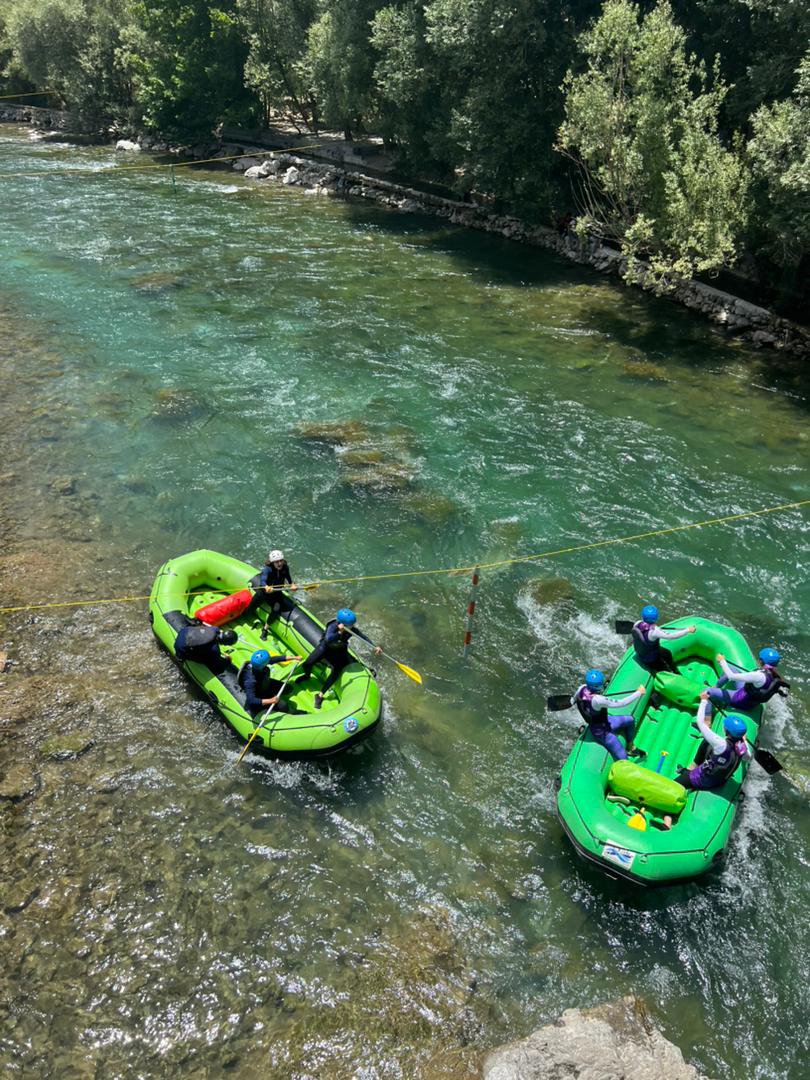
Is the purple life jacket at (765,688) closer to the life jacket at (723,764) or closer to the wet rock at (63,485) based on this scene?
the life jacket at (723,764)

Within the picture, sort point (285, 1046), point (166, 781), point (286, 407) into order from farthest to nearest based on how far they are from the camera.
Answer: point (286, 407), point (166, 781), point (285, 1046)

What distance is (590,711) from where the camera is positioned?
25.7 feet

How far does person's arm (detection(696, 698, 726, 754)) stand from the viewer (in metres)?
7.39

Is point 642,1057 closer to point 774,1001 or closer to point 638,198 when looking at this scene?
point 774,1001

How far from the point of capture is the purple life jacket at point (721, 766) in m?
7.30

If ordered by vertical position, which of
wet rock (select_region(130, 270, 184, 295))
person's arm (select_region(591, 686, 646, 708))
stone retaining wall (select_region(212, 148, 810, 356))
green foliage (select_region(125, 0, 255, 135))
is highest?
green foliage (select_region(125, 0, 255, 135))

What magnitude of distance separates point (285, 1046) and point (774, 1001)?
166 inches

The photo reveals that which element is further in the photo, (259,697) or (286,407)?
(286,407)

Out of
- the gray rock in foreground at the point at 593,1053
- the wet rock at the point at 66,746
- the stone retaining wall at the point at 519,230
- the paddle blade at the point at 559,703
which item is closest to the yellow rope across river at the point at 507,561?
the wet rock at the point at 66,746

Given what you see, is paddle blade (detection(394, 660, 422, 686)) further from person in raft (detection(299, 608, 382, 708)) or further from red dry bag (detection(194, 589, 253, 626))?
red dry bag (detection(194, 589, 253, 626))

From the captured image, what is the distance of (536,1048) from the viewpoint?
560cm

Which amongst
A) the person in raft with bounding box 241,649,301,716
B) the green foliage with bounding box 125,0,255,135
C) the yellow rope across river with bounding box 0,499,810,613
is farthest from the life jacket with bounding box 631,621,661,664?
the green foliage with bounding box 125,0,255,135

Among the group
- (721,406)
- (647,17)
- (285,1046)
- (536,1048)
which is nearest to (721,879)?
(536,1048)

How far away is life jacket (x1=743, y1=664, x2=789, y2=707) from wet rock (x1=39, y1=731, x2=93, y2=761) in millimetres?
7469
